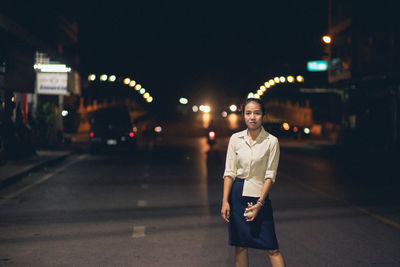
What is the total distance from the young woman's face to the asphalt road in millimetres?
2349

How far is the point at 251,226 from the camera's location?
15.4 feet

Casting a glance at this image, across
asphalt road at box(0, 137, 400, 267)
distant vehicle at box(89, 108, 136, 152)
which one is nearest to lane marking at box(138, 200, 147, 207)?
asphalt road at box(0, 137, 400, 267)

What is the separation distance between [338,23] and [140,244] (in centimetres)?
4135

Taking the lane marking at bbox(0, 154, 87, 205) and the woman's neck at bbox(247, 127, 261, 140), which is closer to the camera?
the woman's neck at bbox(247, 127, 261, 140)

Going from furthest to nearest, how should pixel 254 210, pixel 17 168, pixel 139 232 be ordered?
pixel 17 168
pixel 139 232
pixel 254 210

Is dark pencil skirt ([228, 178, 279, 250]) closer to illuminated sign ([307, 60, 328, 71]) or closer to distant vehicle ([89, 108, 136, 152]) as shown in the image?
distant vehicle ([89, 108, 136, 152])

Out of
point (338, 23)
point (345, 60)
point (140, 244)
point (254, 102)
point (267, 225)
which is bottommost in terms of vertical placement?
point (140, 244)

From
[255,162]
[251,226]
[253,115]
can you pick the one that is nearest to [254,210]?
[251,226]

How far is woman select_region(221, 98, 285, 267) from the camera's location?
469 centimetres

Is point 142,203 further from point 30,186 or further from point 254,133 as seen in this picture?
point 254,133

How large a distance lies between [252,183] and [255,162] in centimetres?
16

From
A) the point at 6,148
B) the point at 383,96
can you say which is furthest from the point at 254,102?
the point at 383,96

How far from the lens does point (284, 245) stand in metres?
7.59

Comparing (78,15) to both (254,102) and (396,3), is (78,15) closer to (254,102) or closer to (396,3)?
(396,3)
